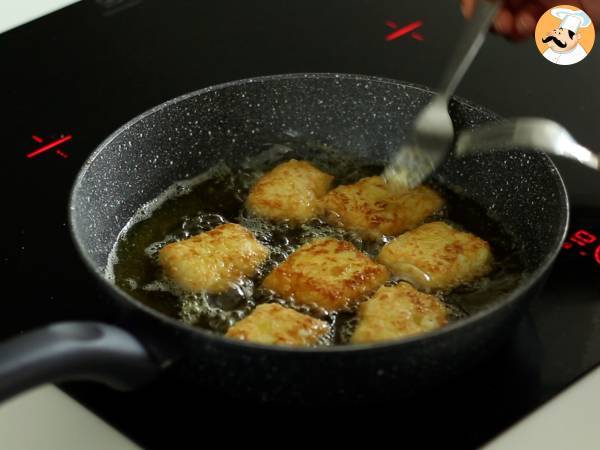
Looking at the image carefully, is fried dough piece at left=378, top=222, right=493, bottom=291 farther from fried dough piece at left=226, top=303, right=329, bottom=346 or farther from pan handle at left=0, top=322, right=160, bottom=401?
pan handle at left=0, top=322, right=160, bottom=401

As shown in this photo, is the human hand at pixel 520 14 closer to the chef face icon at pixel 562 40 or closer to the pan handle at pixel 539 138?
the chef face icon at pixel 562 40

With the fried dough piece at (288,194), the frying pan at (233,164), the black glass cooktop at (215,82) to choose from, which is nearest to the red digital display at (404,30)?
the black glass cooktop at (215,82)

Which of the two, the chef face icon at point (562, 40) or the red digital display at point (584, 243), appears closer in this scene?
the red digital display at point (584, 243)

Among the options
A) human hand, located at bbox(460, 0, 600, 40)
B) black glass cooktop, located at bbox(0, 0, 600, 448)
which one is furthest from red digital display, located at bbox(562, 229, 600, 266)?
human hand, located at bbox(460, 0, 600, 40)

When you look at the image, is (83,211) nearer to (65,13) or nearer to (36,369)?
(36,369)

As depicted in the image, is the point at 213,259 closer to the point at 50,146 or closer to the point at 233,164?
the point at 233,164

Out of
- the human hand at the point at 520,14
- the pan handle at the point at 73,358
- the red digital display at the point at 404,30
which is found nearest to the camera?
the pan handle at the point at 73,358

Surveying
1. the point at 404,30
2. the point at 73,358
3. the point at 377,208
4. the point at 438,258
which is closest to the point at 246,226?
the point at 377,208
